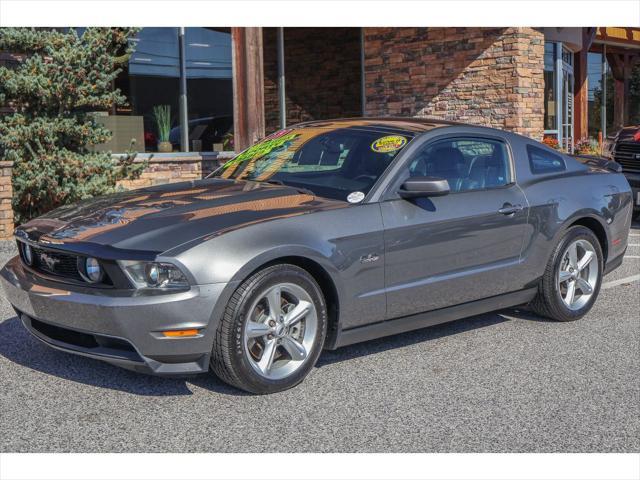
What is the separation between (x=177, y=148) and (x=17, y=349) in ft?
26.7

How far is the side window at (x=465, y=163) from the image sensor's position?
5594mm

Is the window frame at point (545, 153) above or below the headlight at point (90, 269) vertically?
above

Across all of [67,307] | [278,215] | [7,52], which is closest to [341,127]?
[278,215]

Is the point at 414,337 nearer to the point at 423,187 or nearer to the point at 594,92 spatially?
the point at 423,187

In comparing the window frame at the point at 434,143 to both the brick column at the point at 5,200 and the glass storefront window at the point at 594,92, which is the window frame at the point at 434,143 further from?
the glass storefront window at the point at 594,92

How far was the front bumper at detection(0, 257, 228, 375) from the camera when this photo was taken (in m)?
4.23

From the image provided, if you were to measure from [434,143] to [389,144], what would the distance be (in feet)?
1.09

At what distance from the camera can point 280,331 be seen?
4668mm

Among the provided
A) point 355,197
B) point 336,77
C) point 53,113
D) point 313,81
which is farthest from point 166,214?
point 313,81

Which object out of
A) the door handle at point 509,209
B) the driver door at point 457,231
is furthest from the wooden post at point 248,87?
the door handle at point 509,209

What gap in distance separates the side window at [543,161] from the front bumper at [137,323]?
3042 millimetres

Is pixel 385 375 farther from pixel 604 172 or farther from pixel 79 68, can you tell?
pixel 79 68

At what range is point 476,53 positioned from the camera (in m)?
14.6

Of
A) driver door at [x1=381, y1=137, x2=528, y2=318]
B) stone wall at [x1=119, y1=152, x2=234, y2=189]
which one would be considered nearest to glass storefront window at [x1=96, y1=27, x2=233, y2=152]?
stone wall at [x1=119, y1=152, x2=234, y2=189]
